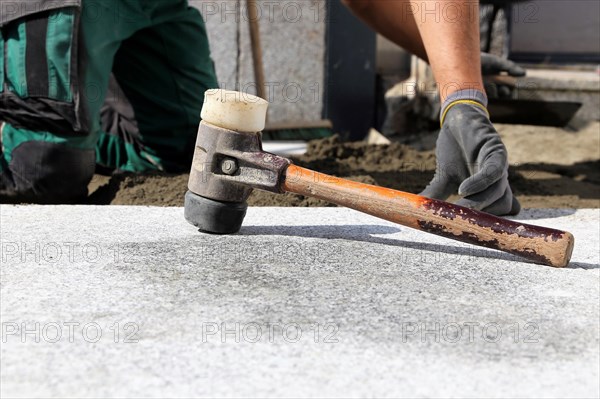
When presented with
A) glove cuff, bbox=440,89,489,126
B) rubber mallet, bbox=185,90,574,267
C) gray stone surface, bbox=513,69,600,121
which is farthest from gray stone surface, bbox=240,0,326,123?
rubber mallet, bbox=185,90,574,267

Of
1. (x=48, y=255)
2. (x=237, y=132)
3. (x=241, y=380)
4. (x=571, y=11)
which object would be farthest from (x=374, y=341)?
Result: (x=571, y=11)

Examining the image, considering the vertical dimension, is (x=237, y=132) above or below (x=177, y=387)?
above

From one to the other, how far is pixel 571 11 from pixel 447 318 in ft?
14.7

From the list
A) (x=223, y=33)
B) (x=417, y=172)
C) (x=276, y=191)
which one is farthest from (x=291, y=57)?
(x=276, y=191)

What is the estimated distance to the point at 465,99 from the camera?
199cm

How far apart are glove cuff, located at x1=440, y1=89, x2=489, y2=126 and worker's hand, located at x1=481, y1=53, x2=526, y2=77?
172cm

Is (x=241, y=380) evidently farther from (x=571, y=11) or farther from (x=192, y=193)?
(x=571, y=11)

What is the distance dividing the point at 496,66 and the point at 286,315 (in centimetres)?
278

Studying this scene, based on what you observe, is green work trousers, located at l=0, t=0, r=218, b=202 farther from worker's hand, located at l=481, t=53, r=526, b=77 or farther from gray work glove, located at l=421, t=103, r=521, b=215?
worker's hand, located at l=481, t=53, r=526, b=77

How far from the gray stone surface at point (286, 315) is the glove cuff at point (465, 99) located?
407 millimetres

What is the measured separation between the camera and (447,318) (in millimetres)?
1305

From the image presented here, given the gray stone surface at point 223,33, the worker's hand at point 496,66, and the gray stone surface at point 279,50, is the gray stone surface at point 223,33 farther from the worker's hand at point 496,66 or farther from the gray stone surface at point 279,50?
the worker's hand at point 496,66

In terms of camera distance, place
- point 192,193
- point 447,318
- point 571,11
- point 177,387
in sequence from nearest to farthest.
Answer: point 177,387, point 447,318, point 192,193, point 571,11

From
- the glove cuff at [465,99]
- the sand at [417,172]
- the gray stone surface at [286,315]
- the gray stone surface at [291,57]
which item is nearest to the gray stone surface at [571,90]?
the sand at [417,172]
